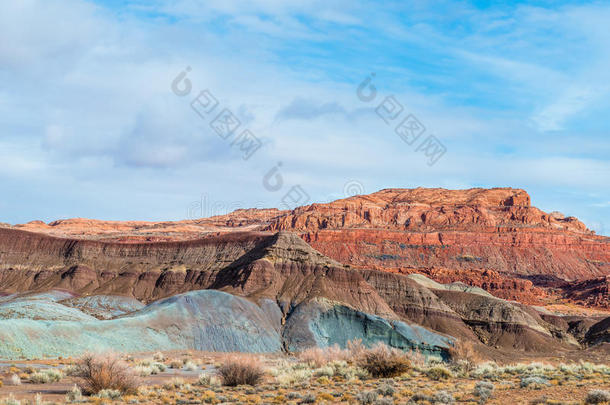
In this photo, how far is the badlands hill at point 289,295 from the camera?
5638cm

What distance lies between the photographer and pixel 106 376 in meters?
21.2

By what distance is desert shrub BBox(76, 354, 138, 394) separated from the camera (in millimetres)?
21172

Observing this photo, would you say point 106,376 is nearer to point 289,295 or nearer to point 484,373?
point 484,373

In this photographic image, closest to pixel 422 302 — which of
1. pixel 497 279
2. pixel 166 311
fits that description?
pixel 166 311

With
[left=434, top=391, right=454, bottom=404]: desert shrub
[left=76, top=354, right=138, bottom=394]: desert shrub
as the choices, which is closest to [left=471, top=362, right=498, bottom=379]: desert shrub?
[left=434, top=391, right=454, bottom=404]: desert shrub

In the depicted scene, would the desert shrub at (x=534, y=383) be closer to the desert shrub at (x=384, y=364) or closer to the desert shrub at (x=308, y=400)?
Result: the desert shrub at (x=384, y=364)

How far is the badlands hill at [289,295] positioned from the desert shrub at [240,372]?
19.6 m

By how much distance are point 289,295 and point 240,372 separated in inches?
1804

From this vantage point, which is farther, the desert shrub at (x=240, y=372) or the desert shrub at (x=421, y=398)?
the desert shrub at (x=240, y=372)

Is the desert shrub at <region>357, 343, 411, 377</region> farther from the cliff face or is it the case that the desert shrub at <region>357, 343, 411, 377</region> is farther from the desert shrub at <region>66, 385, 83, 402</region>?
the cliff face

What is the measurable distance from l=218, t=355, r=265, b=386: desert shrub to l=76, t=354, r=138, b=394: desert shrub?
4586 millimetres

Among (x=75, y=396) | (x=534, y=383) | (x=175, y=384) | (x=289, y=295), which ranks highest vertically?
(x=289, y=295)

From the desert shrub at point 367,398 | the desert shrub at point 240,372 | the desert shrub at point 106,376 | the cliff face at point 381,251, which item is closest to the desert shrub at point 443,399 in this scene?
the desert shrub at point 367,398

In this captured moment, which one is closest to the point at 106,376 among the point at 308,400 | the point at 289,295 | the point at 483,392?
the point at 308,400
